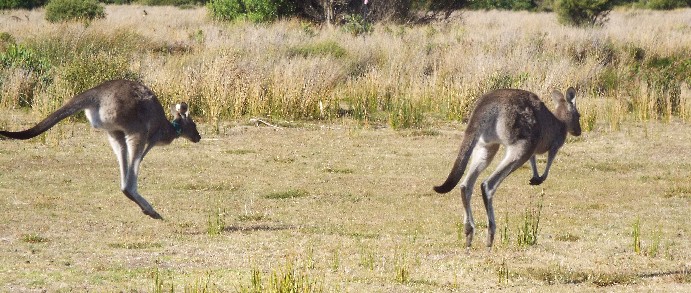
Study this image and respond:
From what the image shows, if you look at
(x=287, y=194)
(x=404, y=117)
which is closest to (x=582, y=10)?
(x=404, y=117)

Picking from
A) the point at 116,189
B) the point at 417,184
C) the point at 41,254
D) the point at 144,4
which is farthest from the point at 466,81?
the point at 144,4

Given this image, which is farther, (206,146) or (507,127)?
(206,146)

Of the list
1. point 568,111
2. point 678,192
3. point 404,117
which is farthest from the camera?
point 404,117

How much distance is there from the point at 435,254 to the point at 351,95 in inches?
416

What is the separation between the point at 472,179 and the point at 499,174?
23cm

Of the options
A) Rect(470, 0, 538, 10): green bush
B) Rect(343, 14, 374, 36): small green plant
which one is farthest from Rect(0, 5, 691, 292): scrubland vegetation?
Rect(470, 0, 538, 10): green bush

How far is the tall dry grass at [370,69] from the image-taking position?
59.4ft

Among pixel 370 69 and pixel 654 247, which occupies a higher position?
pixel 370 69

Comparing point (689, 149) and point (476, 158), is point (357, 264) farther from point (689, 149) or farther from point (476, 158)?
point (689, 149)

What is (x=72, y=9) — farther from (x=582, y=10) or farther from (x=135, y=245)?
(x=135, y=245)

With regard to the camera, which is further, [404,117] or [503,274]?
[404,117]

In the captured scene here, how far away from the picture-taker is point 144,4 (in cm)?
6512

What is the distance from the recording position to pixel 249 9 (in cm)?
3531

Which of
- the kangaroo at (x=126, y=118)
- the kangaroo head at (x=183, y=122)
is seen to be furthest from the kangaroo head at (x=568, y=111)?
the kangaroo at (x=126, y=118)
